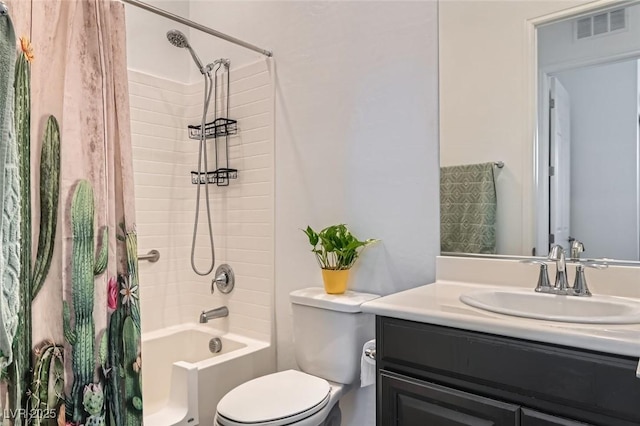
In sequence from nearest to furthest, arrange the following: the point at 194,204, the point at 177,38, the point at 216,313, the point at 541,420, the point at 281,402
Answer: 1. the point at 541,420
2. the point at 281,402
3. the point at 177,38
4. the point at 216,313
5. the point at 194,204

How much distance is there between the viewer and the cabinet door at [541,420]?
96cm

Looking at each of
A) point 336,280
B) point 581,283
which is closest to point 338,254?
point 336,280

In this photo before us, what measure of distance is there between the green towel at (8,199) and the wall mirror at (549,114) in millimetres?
1366

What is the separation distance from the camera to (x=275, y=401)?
154 cm

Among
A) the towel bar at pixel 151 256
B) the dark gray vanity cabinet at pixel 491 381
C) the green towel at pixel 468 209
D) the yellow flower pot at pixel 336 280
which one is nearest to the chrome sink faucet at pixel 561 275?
the green towel at pixel 468 209

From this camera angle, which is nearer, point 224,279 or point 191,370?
point 191,370

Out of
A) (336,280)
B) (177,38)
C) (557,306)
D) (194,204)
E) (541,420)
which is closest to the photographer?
(541,420)

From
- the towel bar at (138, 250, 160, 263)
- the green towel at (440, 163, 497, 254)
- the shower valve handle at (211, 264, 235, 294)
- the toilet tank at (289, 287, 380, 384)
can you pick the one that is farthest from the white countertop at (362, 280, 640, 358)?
the towel bar at (138, 250, 160, 263)

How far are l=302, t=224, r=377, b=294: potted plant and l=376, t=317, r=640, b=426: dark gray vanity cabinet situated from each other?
55cm

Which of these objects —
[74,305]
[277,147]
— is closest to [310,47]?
[277,147]

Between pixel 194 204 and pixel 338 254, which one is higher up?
pixel 194 204

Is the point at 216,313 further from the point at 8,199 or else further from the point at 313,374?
the point at 8,199

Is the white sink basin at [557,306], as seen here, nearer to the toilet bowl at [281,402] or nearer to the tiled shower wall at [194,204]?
the toilet bowl at [281,402]

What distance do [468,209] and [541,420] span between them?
808 millimetres
